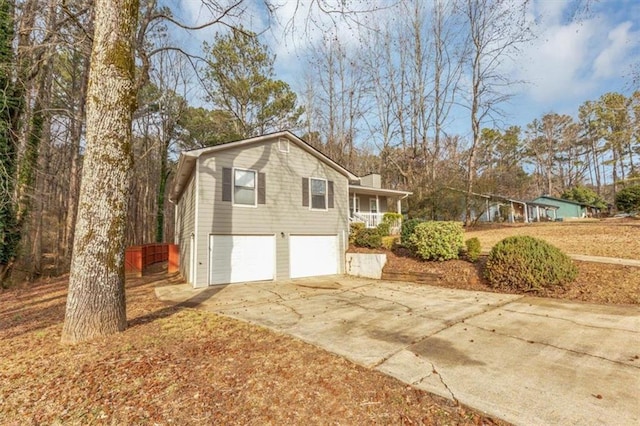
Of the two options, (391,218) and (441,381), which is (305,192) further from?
(441,381)

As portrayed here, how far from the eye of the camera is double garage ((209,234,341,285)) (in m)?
9.98

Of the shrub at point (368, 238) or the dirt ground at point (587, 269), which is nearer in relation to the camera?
the dirt ground at point (587, 269)

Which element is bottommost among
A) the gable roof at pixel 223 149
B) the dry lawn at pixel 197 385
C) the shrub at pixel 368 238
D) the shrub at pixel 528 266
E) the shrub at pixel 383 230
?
the dry lawn at pixel 197 385

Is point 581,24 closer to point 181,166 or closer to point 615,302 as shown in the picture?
point 615,302

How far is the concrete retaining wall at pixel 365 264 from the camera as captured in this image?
11305 mm

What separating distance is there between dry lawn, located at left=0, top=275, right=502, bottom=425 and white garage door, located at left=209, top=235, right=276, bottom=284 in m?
5.21

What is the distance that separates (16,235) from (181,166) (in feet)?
22.1

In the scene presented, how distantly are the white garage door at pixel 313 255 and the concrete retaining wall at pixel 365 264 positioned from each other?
0.66m

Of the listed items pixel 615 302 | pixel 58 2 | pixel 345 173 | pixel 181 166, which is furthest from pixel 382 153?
pixel 58 2

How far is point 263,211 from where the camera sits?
11000 mm

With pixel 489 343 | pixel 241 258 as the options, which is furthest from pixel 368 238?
pixel 489 343

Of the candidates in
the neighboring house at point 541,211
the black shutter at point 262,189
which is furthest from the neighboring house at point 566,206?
the black shutter at point 262,189

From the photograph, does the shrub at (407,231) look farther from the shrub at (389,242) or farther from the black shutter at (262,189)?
the black shutter at (262,189)

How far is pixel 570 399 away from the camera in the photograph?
2.72 m
